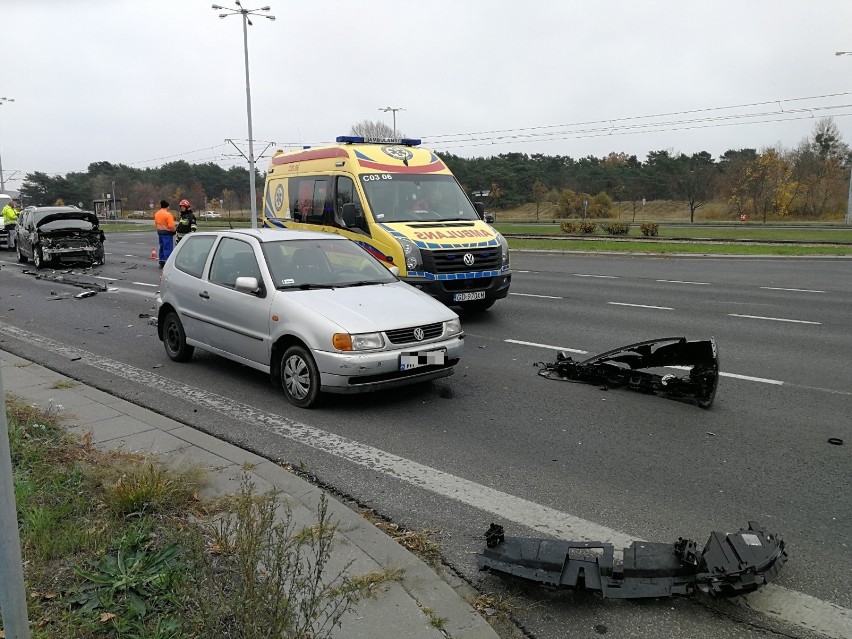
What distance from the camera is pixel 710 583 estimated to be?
330 cm

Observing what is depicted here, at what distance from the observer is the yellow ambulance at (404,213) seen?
10.3 m

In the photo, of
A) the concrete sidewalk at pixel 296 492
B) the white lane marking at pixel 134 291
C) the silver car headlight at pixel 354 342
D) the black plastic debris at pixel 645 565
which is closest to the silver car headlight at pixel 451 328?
the silver car headlight at pixel 354 342

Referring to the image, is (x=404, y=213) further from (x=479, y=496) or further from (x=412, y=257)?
(x=479, y=496)

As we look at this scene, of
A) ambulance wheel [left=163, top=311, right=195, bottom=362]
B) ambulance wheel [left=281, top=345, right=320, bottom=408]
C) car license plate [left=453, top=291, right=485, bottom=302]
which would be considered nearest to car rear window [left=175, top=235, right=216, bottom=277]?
ambulance wheel [left=163, top=311, right=195, bottom=362]

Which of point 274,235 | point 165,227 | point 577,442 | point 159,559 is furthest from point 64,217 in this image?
point 159,559

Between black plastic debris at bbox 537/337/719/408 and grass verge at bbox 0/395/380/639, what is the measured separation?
4082 mm

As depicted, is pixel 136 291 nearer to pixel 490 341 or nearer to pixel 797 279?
pixel 490 341

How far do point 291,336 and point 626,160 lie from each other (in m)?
86.8

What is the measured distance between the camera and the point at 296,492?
4332 millimetres

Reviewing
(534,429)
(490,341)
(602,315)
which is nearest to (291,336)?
(534,429)

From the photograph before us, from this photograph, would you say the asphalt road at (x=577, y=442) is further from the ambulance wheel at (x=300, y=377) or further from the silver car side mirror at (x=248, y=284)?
the silver car side mirror at (x=248, y=284)

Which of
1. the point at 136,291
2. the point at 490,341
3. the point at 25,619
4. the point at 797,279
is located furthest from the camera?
the point at 797,279

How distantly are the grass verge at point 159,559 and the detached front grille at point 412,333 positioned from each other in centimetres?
228

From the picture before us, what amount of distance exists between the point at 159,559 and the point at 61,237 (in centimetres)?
1979
